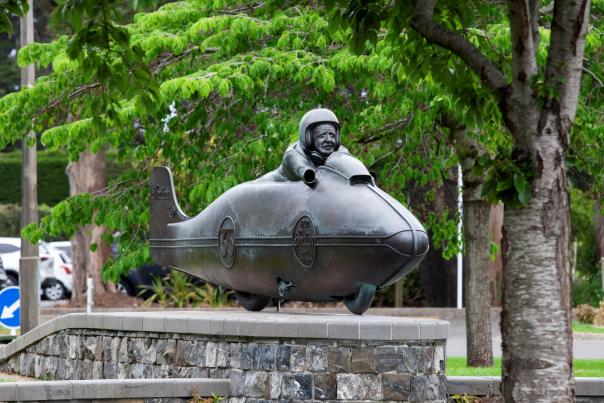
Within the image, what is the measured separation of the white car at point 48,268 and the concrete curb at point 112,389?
2165 centimetres

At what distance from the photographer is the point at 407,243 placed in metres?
11.2

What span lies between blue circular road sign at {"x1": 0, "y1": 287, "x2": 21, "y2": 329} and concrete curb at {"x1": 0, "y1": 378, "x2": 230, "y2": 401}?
772cm

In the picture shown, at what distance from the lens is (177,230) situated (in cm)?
1415

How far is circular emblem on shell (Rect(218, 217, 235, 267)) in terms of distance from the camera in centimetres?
1285

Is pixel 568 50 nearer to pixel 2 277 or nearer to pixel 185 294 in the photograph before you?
pixel 185 294

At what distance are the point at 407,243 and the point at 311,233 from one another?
985 millimetres

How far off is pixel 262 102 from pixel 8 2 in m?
8.18

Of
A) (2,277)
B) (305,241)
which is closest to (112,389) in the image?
(305,241)

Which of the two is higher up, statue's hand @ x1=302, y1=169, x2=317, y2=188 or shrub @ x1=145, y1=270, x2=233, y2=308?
statue's hand @ x1=302, y1=169, x2=317, y2=188

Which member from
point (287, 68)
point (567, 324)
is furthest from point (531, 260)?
point (287, 68)

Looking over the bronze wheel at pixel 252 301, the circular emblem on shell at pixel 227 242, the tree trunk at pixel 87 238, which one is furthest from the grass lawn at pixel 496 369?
the tree trunk at pixel 87 238

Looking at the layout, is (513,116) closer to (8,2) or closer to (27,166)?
(8,2)

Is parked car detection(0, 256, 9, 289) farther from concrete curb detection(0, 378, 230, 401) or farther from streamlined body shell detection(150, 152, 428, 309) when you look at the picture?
concrete curb detection(0, 378, 230, 401)

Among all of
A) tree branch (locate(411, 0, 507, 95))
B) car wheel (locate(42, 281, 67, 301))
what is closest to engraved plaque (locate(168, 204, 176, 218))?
tree branch (locate(411, 0, 507, 95))
